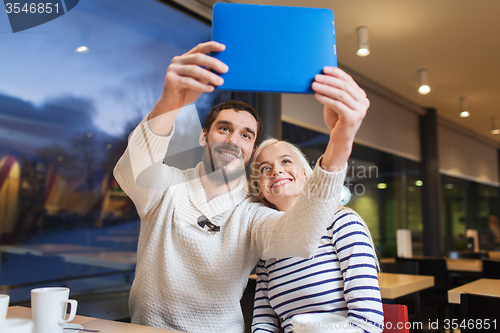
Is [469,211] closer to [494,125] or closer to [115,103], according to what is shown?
[494,125]

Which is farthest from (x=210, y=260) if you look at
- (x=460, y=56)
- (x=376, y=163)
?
(x=376, y=163)

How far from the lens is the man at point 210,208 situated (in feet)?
2.57

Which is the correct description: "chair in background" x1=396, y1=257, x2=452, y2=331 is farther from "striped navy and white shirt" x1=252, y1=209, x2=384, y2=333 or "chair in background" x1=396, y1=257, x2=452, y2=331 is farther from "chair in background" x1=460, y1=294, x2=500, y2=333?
"striped navy and white shirt" x1=252, y1=209, x2=384, y2=333

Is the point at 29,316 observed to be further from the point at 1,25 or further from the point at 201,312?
the point at 1,25

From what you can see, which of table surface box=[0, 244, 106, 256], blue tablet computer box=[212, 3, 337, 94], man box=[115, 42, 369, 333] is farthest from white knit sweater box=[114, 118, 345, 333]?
→ table surface box=[0, 244, 106, 256]

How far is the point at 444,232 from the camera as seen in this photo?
573cm

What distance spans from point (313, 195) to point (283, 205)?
0.39 metres

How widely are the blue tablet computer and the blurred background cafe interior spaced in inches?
52.9

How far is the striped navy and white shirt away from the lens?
0.93 metres

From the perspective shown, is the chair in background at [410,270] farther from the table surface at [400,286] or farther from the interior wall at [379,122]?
the interior wall at [379,122]

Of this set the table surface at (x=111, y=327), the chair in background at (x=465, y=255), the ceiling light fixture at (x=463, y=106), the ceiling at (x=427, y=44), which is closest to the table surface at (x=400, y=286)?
the table surface at (x=111, y=327)

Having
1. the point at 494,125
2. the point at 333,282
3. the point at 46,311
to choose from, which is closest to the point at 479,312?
the point at 333,282

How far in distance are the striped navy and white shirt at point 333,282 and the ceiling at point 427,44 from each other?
220cm

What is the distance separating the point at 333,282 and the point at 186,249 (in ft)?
1.41
